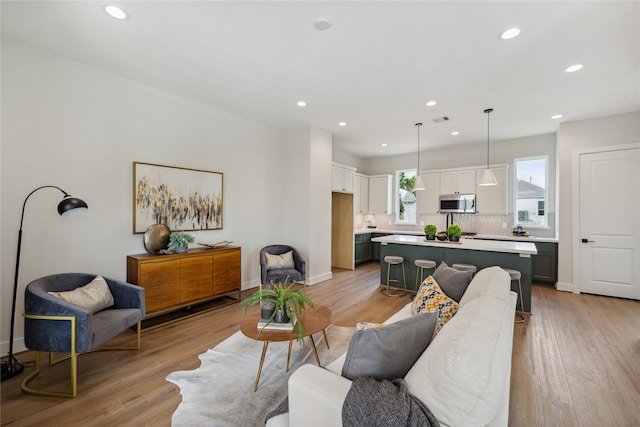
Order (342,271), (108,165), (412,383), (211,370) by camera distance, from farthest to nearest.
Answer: (342,271) < (108,165) < (211,370) < (412,383)

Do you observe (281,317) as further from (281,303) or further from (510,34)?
(510,34)

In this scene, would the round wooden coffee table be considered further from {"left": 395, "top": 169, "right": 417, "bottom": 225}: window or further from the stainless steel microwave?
{"left": 395, "top": 169, "right": 417, "bottom": 225}: window

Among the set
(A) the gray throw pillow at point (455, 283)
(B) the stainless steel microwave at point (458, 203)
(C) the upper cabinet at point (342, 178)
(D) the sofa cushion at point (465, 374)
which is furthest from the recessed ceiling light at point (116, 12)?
(B) the stainless steel microwave at point (458, 203)

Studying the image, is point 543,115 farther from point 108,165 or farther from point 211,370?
point 108,165

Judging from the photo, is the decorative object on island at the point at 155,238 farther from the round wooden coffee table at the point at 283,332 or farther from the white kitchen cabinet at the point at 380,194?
the white kitchen cabinet at the point at 380,194

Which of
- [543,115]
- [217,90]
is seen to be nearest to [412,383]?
[217,90]

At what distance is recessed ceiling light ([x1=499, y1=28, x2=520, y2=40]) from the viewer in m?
2.37

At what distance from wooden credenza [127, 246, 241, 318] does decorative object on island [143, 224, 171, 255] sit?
0.11m

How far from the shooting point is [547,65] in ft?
9.67

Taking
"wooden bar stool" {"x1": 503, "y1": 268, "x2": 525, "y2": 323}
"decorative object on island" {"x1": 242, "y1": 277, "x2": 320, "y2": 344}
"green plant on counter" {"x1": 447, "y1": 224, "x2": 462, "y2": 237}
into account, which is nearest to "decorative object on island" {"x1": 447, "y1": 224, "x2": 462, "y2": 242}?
"green plant on counter" {"x1": 447, "y1": 224, "x2": 462, "y2": 237}

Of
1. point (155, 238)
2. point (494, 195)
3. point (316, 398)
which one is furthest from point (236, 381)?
point (494, 195)

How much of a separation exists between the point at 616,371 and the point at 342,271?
4409mm

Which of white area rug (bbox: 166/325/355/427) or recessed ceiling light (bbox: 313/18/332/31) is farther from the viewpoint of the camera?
recessed ceiling light (bbox: 313/18/332/31)

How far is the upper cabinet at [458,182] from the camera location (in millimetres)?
6141
